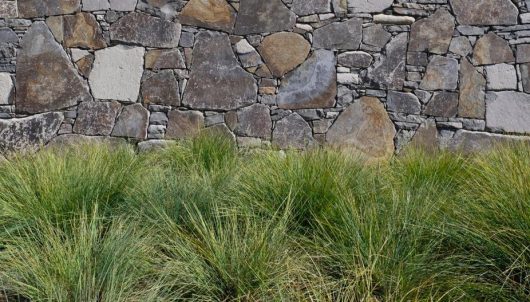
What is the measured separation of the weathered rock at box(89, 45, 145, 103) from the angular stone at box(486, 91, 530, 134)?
3.59 m

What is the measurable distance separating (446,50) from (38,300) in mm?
4305

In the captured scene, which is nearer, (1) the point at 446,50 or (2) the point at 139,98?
(1) the point at 446,50

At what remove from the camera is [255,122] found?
520 centimetres

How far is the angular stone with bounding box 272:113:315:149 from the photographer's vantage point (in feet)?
16.8

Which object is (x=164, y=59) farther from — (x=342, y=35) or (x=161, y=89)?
(x=342, y=35)

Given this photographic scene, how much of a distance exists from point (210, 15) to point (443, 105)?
8.46 ft

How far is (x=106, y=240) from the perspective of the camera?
240 cm

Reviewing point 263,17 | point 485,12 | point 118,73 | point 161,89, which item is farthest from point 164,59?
point 485,12

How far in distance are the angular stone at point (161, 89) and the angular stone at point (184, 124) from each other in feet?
0.41

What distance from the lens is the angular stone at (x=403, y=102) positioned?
498 cm

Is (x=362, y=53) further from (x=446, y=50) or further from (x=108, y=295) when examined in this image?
(x=108, y=295)

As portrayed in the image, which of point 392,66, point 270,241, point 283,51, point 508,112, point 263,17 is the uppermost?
point 263,17

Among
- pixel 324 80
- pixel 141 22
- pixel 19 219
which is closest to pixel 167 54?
pixel 141 22

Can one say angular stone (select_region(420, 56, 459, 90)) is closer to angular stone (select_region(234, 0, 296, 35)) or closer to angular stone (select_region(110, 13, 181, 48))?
angular stone (select_region(234, 0, 296, 35))
